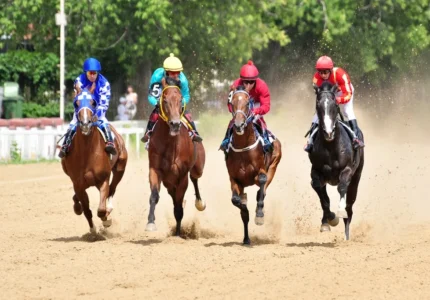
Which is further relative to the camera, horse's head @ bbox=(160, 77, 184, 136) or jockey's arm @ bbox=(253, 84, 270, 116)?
jockey's arm @ bbox=(253, 84, 270, 116)

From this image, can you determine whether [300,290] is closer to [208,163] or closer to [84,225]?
[84,225]

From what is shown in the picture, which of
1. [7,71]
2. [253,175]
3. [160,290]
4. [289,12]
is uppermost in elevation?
[289,12]

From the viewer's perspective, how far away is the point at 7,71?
36.2 meters

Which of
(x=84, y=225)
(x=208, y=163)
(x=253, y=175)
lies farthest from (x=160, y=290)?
(x=208, y=163)

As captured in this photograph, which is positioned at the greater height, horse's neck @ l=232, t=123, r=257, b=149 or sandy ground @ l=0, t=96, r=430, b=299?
horse's neck @ l=232, t=123, r=257, b=149

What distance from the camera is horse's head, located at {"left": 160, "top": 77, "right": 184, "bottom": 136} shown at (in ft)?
46.9

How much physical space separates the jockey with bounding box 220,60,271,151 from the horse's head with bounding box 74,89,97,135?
5.58ft

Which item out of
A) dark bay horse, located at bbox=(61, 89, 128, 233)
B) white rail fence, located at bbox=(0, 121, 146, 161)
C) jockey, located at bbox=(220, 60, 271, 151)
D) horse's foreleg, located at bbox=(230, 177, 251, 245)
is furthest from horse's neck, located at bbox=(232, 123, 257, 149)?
white rail fence, located at bbox=(0, 121, 146, 161)

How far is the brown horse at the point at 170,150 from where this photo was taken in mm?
14352

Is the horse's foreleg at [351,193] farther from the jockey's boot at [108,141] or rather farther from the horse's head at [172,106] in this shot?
the jockey's boot at [108,141]

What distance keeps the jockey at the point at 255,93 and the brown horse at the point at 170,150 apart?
555mm

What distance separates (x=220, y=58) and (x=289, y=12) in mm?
4174

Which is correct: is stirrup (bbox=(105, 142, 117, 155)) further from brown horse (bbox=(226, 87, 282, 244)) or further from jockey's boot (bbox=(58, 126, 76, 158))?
→ brown horse (bbox=(226, 87, 282, 244))

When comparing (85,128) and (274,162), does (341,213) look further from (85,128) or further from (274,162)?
(85,128)
